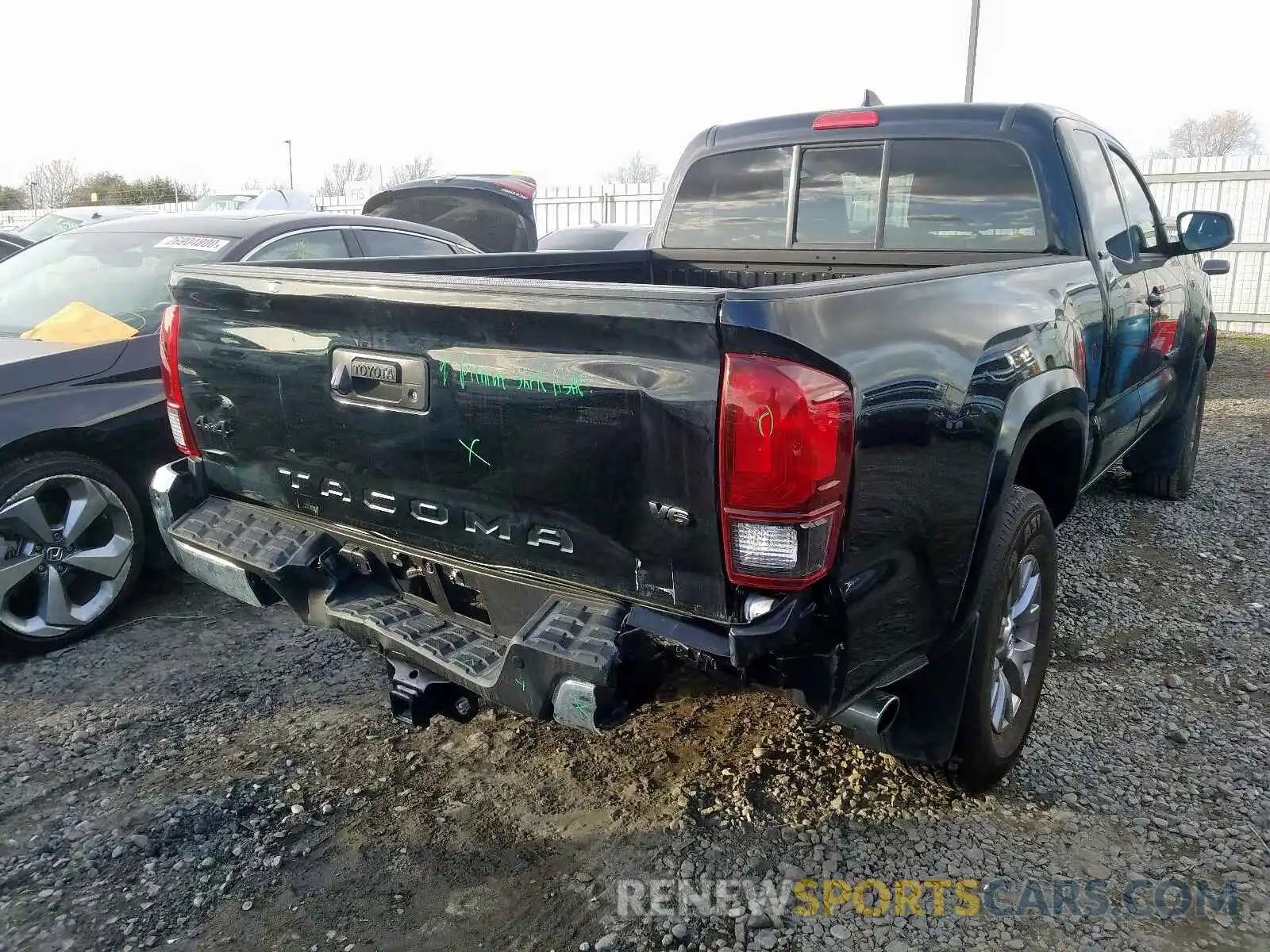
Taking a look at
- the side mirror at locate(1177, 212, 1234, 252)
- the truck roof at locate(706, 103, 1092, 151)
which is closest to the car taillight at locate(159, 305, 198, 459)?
the truck roof at locate(706, 103, 1092, 151)

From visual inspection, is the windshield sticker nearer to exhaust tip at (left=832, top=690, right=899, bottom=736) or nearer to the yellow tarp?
the yellow tarp

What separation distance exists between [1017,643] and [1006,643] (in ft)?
0.43

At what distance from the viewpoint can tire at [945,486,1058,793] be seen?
2.61 meters

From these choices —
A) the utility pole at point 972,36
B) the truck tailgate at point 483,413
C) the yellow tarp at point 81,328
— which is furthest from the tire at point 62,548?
the utility pole at point 972,36

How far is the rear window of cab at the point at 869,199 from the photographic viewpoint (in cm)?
365

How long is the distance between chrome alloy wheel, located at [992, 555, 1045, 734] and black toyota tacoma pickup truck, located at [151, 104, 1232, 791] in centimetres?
1

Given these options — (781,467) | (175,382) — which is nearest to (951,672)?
(781,467)

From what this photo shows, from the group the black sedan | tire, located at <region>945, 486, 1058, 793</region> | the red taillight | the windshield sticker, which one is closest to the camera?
tire, located at <region>945, 486, 1058, 793</region>

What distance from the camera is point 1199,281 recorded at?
17.3ft

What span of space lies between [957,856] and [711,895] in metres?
0.70

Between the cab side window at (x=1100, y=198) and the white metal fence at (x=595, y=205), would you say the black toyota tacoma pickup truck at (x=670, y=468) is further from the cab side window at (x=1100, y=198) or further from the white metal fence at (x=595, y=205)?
the white metal fence at (x=595, y=205)

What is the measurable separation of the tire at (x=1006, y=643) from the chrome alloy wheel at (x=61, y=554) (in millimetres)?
3350

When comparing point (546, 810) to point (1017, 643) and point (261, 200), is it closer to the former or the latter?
point (1017, 643)

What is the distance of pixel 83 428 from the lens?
391 cm
